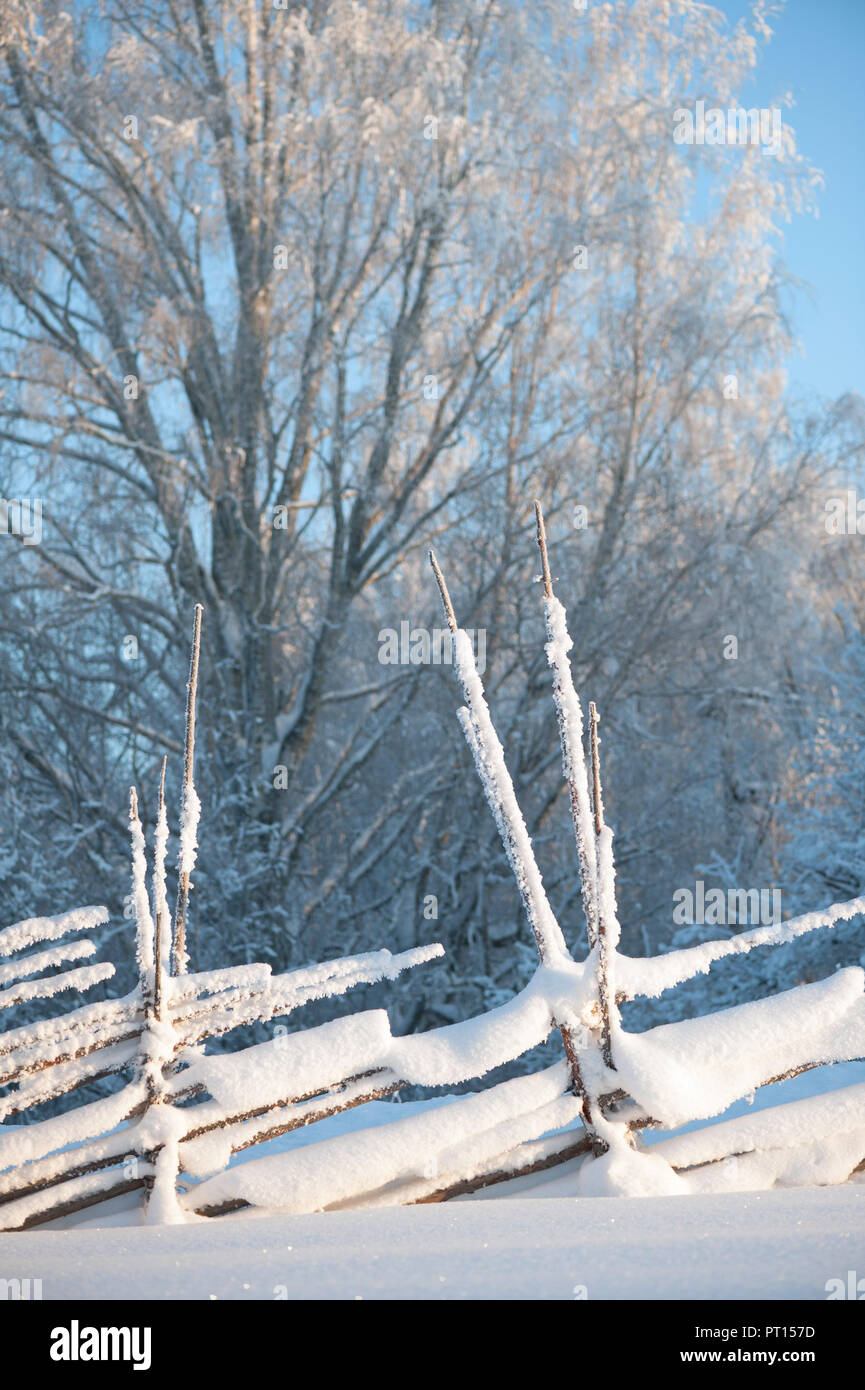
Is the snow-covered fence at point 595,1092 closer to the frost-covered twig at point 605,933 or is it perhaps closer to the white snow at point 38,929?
the frost-covered twig at point 605,933

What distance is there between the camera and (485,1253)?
6.32ft

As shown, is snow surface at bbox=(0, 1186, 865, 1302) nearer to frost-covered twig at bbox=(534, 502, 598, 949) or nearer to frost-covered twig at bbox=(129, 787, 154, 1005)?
frost-covered twig at bbox=(129, 787, 154, 1005)

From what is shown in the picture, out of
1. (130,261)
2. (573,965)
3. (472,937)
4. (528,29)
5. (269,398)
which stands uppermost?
(528,29)

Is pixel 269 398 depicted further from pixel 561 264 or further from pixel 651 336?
pixel 651 336

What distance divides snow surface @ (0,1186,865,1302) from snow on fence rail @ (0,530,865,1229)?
8.2 inches

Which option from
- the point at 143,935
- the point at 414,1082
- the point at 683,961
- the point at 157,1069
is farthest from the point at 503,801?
the point at 157,1069

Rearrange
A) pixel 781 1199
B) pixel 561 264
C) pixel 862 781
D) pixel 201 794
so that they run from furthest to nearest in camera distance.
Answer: pixel 561 264
pixel 201 794
pixel 862 781
pixel 781 1199

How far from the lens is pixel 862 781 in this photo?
307 inches

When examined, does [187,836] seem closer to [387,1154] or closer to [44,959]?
[44,959]

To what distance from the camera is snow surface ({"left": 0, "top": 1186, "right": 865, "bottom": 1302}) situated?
174 cm

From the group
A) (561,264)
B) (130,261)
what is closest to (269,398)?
(130,261)

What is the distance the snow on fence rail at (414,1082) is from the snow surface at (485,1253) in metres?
0.21
